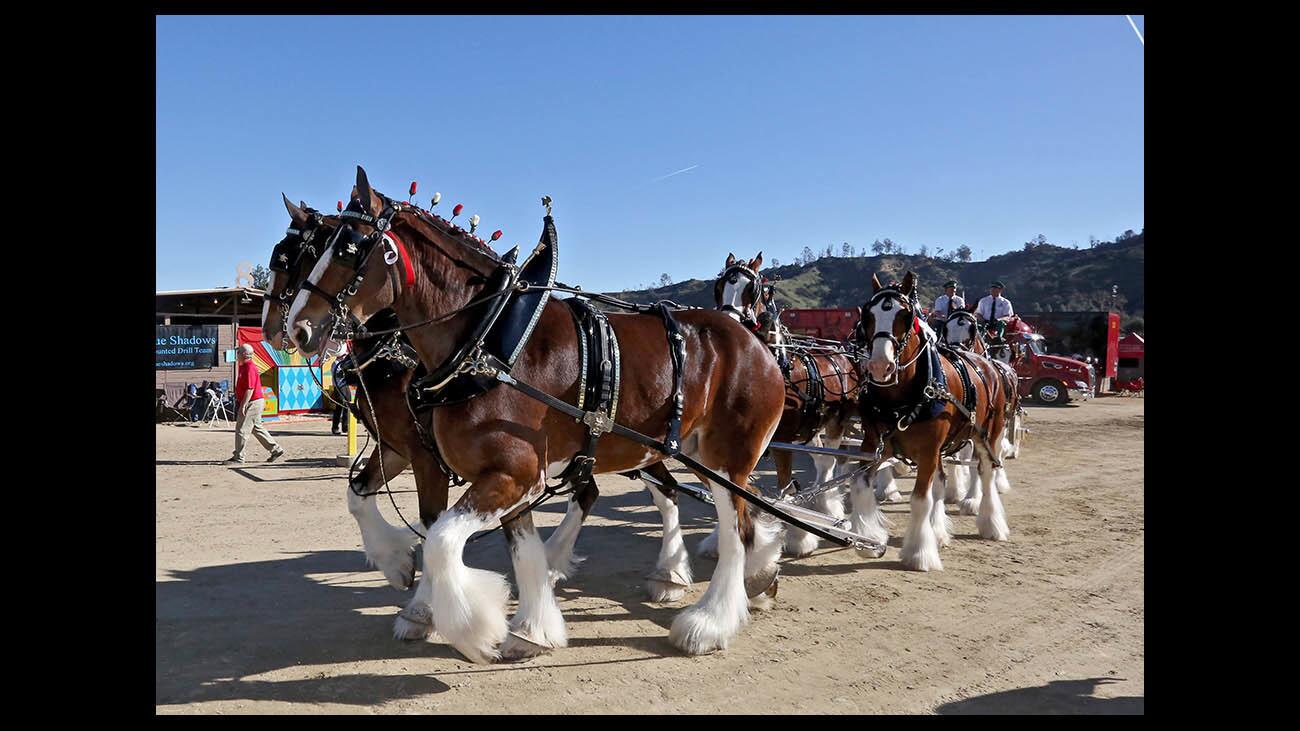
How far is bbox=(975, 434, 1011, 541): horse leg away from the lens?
7.48 m

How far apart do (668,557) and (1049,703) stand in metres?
2.73

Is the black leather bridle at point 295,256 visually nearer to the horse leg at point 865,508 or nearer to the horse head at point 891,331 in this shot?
the horse head at point 891,331

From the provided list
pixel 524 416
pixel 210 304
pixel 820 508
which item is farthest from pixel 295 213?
pixel 210 304

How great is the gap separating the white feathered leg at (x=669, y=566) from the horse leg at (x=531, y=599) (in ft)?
4.01

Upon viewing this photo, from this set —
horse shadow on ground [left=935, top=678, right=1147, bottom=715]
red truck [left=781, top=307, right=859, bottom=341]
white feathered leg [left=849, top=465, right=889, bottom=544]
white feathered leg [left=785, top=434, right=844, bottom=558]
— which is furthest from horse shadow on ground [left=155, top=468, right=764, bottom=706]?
red truck [left=781, top=307, right=859, bottom=341]

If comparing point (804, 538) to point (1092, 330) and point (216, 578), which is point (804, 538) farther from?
point (1092, 330)

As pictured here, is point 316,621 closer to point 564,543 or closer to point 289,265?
point 564,543

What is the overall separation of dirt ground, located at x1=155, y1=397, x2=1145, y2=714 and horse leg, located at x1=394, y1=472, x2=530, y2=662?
330 mm

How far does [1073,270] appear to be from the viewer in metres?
79.9

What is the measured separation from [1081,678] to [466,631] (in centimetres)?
326

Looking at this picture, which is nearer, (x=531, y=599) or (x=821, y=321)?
(x=531, y=599)

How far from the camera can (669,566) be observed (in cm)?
578
